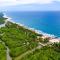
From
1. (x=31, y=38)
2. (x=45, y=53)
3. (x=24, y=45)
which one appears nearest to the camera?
(x=45, y=53)

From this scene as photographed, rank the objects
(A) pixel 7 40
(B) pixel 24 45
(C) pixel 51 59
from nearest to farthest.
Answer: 1. (C) pixel 51 59
2. (B) pixel 24 45
3. (A) pixel 7 40

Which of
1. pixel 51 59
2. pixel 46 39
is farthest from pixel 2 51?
pixel 46 39

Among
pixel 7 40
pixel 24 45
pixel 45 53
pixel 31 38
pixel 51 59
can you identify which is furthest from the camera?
pixel 31 38

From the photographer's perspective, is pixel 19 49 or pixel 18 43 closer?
pixel 19 49

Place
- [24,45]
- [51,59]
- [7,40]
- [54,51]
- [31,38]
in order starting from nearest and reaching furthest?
[51,59] → [54,51] → [24,45] → [7,40] → [31,38]

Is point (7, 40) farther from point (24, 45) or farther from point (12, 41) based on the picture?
point (24, 45)

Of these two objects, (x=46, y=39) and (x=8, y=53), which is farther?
(x=46, y=39)

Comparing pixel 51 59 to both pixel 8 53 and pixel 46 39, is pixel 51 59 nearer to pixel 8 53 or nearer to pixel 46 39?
pixel 8 53

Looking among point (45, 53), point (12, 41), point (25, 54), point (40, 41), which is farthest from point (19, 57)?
point (40, 41)
